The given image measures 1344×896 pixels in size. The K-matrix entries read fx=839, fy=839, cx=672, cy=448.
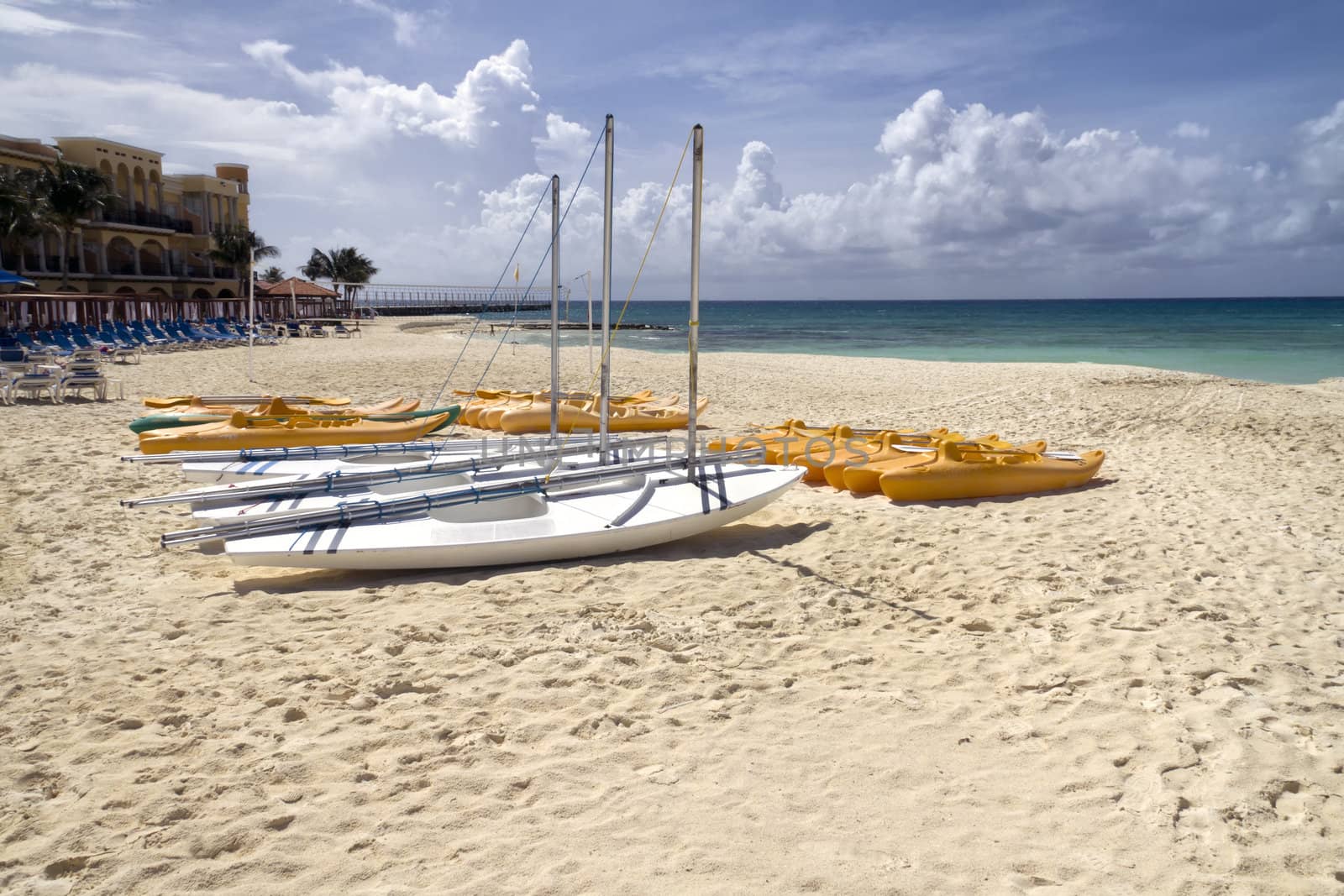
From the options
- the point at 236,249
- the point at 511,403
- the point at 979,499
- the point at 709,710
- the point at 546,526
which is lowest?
the point at 709,710

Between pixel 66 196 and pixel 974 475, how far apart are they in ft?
131

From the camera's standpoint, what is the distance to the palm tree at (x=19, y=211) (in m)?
30.9

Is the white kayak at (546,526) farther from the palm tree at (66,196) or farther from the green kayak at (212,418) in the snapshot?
the palm tree at (66,196)

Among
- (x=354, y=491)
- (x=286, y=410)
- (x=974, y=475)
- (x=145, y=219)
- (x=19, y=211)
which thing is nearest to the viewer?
(x=354, y=491)

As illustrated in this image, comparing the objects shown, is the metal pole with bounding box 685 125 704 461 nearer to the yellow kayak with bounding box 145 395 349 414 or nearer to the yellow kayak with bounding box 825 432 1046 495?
the yellow kayak with bounding box 825 432 1046 495

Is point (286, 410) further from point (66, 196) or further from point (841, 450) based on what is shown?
point (66, 196)

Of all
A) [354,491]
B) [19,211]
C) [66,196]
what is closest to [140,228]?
[66,196]

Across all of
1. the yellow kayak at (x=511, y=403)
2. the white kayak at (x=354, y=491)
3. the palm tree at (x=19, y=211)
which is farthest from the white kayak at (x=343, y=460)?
the palm tree at (x=19, y=211)

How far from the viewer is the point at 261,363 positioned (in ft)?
73.5

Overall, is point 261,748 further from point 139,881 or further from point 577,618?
point 577,618

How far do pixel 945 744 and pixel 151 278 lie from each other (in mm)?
47950

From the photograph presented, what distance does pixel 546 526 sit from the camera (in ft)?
19.9

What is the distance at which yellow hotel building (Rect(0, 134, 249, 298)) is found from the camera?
37.1 meters

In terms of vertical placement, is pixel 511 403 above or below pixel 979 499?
above
